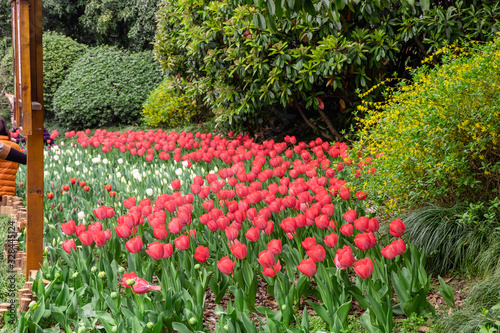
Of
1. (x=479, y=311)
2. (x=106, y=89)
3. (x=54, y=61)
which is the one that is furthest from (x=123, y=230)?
(x=54, y=61)

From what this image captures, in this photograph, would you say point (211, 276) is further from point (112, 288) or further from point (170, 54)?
point (170, 54)

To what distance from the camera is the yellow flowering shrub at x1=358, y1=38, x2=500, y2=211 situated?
143 inches

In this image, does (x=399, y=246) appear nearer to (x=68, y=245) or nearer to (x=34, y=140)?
(x=68, y=245)

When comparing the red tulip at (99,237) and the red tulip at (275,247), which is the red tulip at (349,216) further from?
the red tulip at (99,237)

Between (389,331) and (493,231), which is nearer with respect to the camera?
(389,331)

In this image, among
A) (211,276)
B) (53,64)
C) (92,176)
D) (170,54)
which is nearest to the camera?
(211,276)

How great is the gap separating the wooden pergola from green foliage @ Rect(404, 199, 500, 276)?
2.74 m

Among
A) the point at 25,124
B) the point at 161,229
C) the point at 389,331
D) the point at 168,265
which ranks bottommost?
the point at 389,331

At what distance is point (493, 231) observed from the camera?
3.52 meters

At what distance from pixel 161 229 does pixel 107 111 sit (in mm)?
11297

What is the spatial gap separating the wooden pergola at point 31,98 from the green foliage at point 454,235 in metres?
2.74

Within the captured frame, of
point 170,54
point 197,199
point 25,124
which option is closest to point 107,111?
point 170,54

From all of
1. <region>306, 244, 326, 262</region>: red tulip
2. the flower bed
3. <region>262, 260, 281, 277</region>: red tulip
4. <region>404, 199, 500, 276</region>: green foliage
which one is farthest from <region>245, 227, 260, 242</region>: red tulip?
<region>404, 199, 500, 276</region>: green foliage

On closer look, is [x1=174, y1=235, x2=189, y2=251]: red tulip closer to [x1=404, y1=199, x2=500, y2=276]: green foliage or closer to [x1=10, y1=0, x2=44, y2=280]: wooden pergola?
[x1=10, y1=0, x2=44, y2=280]: wooden pergola
